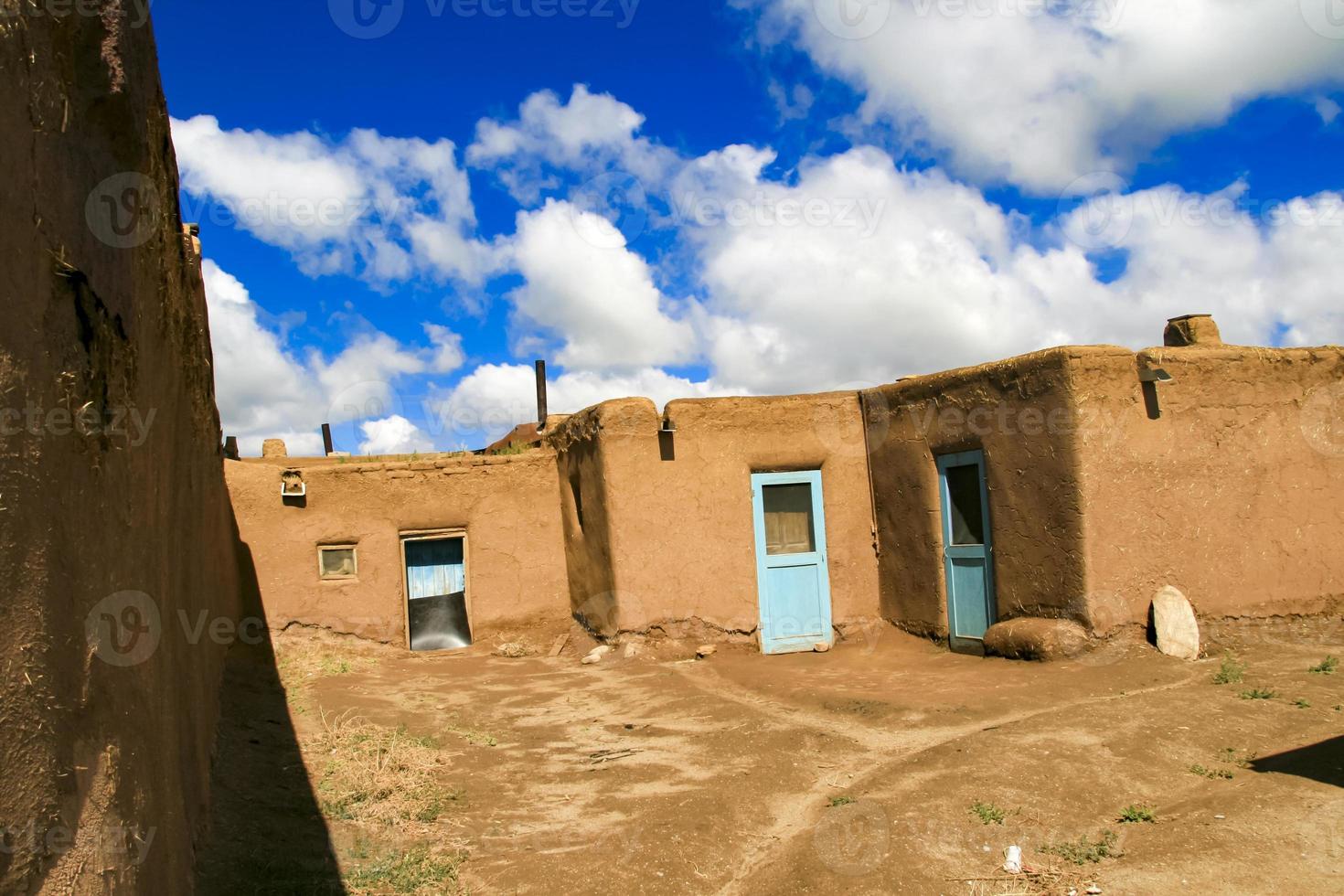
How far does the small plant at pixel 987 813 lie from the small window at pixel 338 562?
825 centimetres

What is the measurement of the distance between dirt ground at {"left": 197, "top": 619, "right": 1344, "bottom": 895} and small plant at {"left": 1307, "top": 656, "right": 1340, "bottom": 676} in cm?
6

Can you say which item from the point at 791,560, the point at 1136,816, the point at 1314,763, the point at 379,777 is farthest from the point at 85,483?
the point at 791,560

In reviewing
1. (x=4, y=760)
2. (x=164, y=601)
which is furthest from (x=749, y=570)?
(x=4, y=760)

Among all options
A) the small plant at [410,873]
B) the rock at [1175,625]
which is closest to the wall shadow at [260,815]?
the small plant at [410,873]

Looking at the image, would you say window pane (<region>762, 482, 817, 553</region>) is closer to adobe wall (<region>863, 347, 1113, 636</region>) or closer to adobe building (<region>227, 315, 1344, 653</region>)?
adobe building (<region>227, 315, 1344, 653</region>)

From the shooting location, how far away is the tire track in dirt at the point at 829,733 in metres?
4.68

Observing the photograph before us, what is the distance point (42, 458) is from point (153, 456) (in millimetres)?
1692

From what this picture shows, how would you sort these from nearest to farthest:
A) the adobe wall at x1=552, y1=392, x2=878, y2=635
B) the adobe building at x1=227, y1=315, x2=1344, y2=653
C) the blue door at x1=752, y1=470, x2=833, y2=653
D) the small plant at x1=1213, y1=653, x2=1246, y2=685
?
the small plant at x1=1213, y1=653, x2=1246, y2=685
the adobe building at x1=227, y1=315, x2=1344, y2=653
the adobe wall at x1=552, y1=392, x2=878, y2=635
the blue door at x1=752, y1=470, x2=833, y2=653

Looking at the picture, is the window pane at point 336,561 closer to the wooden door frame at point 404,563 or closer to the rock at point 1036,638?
the wooden door frame at point 404,563

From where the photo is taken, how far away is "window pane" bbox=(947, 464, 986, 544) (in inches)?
348

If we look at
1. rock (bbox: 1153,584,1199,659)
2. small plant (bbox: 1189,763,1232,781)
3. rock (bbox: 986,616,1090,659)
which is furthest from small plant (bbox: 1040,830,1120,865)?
rock (bbox: 1153,584,1199,659)

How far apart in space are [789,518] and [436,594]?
4599 millimetres

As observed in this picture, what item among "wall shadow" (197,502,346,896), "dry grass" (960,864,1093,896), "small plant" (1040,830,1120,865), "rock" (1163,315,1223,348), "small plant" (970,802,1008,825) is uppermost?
"rock" (1163,315,1223,348)

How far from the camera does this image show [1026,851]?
14.6 ft
